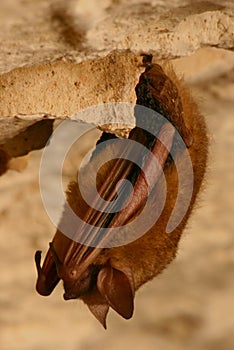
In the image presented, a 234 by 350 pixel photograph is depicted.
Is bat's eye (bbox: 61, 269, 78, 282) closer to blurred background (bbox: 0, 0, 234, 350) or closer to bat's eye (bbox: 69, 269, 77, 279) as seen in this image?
bat's eye (bbox: 69, 269, 77, 279)

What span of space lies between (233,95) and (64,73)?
1.89ft

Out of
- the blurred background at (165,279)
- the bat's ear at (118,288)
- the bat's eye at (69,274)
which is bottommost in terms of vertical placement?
the blurred background at (165,279)

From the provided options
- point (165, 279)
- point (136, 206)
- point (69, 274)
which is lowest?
point (165, 279)

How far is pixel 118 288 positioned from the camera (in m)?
1.46

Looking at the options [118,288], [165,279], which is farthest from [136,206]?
[165,279]

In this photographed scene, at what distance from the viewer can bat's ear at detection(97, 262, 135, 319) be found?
4.75 feet

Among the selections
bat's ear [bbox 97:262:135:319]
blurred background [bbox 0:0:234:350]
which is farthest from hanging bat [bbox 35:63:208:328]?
blurred background [bbox 0:0:234:350]

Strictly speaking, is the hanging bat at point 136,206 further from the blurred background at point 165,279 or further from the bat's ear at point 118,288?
the blurred background at point 165,279

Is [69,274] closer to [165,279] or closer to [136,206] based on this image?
[136,206]

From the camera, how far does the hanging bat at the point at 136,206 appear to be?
1481 mm

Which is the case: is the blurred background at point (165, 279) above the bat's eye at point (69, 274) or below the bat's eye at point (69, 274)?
below

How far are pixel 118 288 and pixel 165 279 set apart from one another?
87 cm

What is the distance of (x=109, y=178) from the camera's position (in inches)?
59.9

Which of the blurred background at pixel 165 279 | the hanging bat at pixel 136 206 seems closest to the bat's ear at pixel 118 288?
the hanging bat at pixel 136 206
